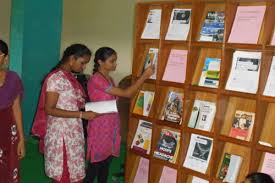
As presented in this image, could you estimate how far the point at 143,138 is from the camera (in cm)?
352

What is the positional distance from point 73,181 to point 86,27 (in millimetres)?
3945

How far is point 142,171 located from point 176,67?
37.0 inches

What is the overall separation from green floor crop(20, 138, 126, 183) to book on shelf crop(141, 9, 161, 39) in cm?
169

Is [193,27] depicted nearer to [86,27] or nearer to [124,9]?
[124,9]

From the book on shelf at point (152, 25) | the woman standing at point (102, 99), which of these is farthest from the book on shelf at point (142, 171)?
the book on shelf at point (152, 25)

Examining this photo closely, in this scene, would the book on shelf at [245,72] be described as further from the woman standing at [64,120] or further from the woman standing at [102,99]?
the woman standing at [64,120]

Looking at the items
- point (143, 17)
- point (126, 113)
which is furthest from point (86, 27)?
point (143, 17)

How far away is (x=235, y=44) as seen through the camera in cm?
277

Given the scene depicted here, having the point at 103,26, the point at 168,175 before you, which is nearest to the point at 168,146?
the point at 168,175

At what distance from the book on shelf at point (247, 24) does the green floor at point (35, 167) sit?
220 cm

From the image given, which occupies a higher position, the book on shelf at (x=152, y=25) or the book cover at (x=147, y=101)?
the book on shelf at (x=152, y=25)

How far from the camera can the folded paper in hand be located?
125 inches

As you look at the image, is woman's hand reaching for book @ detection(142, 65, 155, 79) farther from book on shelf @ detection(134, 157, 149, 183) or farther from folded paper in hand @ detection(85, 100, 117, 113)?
book on shelf @ detection(134, 157, 149, 183)

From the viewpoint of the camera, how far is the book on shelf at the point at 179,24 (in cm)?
314
